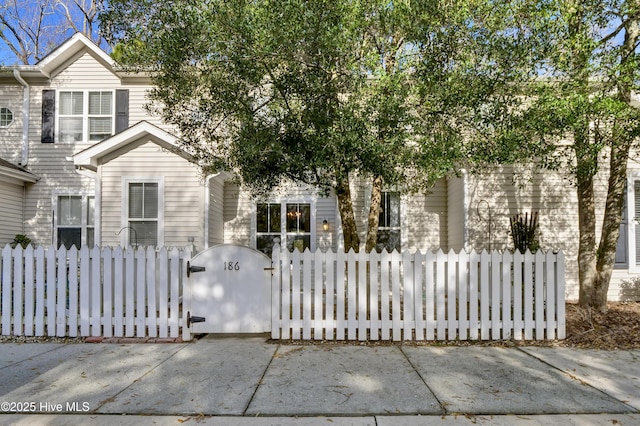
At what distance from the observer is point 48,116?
36.9ft

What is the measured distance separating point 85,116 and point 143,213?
14.5 feet

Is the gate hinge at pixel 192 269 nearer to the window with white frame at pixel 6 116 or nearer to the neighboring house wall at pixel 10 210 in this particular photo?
the neighboring house wall at pixel 10 210

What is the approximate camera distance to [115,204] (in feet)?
29.2

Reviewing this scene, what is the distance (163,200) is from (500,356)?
24.0 feet

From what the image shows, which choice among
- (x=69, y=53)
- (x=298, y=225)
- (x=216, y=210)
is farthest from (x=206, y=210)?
(x=69, y=53)

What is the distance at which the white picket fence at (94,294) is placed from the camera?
561cm

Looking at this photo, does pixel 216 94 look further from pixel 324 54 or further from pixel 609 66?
pixel 609 66

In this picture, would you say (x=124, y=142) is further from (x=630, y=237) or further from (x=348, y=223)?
(x=630, y=237)

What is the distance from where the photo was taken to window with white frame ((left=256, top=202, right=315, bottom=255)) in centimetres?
1036

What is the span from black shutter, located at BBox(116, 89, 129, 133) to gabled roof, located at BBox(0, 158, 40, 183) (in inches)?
103

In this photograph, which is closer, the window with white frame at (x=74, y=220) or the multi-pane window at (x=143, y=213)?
the multi-pane window at (x=143, y=213)

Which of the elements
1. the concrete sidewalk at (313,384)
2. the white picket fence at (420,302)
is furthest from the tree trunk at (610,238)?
the concrete sidewalk at (313,384)

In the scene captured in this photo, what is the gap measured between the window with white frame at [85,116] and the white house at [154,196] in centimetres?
3

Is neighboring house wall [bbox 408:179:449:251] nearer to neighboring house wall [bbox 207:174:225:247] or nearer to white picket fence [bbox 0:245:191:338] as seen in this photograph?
neighboring house wall [bbox 207:174:225:247]
